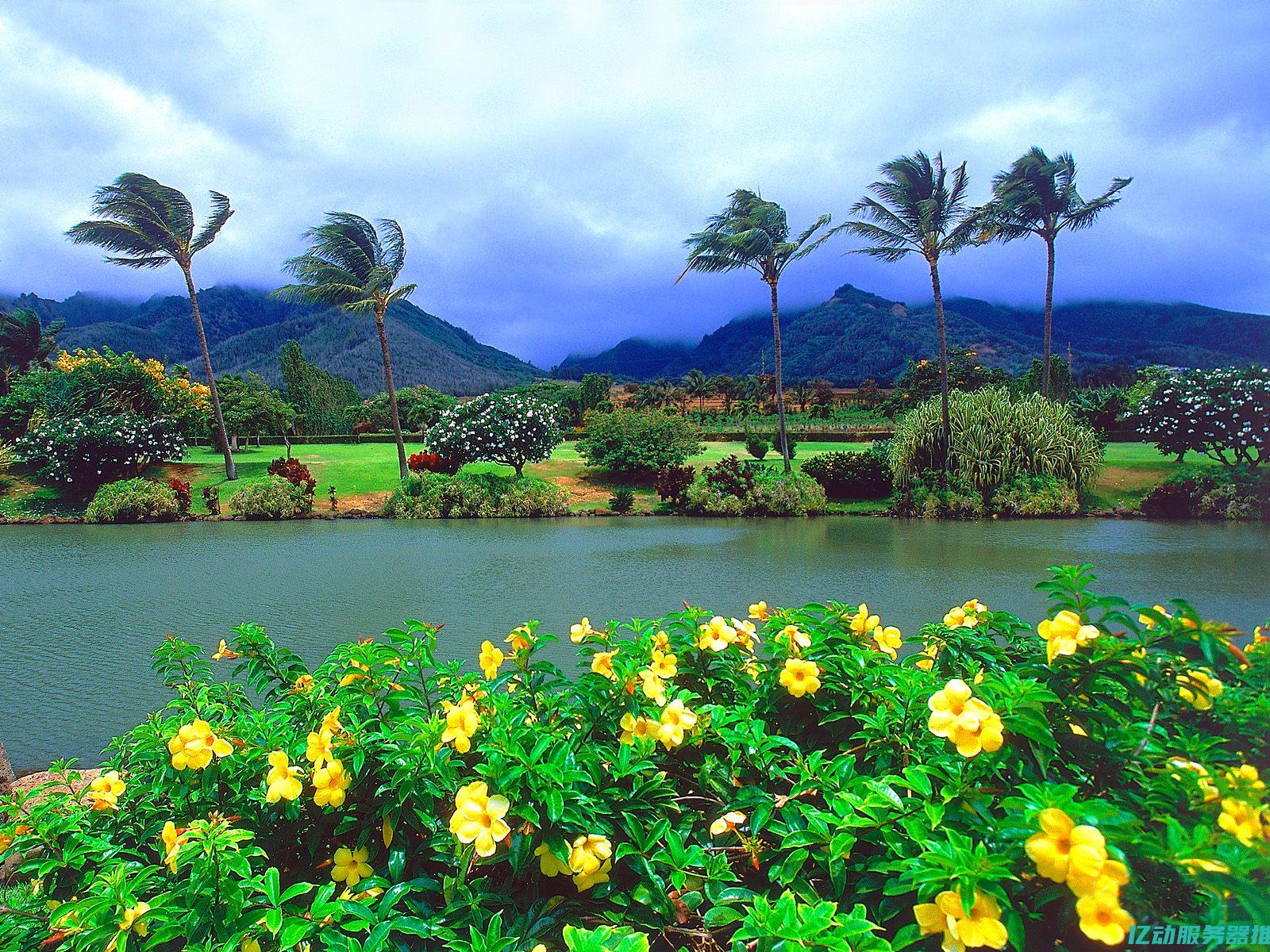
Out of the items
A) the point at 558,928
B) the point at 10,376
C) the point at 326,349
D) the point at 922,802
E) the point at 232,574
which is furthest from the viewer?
the point at 326,349

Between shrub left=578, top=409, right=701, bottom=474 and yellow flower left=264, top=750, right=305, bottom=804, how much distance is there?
17481mm

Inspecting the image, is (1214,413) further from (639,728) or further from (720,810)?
(639,728)

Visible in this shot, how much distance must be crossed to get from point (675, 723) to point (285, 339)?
119 m

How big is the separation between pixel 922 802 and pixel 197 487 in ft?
69.9

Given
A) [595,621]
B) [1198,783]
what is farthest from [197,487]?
[1198,783]

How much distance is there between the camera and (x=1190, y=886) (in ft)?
3.17

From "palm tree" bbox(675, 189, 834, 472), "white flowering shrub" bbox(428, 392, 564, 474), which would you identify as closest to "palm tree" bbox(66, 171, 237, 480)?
"white flowering shrub" bbox(428, 392, 564, 474)

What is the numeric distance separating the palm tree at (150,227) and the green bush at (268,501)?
4536 mm

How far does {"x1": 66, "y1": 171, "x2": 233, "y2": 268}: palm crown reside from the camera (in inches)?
731

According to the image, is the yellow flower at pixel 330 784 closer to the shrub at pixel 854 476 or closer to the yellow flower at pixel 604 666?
the yellow flower at pixel 604 666

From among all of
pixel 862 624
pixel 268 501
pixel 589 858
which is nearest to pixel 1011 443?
pixel 862 624

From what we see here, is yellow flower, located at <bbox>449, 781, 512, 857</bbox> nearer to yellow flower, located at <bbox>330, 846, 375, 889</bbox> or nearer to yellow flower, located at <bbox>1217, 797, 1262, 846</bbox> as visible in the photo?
yellow flower, located at <bbox>330, 846, 375, 889</bbox>

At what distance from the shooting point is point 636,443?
19.2 meters

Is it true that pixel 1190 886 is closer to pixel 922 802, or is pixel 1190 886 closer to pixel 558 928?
pixel 922 802
